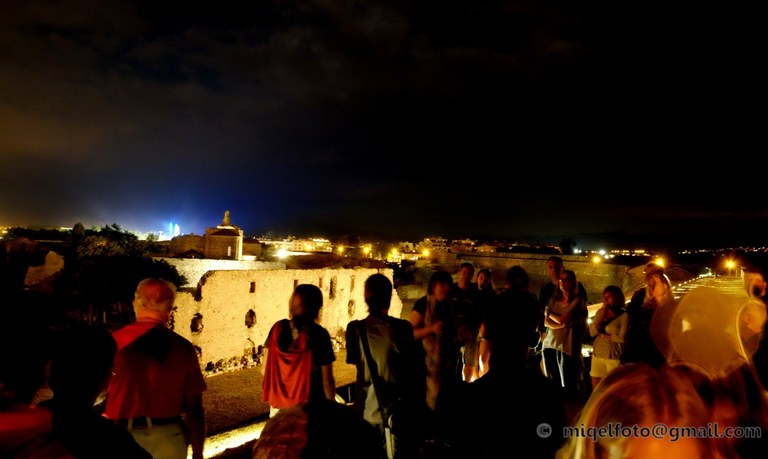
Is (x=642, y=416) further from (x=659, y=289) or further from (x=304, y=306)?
(x=659, y=289)

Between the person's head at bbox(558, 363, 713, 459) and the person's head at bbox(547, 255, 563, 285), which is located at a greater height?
the person's head at bbox(547, 255, 563, 285)

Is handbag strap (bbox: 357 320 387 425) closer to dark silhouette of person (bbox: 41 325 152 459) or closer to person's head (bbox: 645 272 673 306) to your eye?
dark silhouette of person (bbox: 41 325 152 459)

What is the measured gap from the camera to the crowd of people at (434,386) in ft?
5.96

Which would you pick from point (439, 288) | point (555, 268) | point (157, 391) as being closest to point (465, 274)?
point (555, 268)

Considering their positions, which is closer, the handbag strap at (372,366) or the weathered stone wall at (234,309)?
the handbag strap at (372,366)

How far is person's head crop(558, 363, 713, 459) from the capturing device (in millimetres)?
1758

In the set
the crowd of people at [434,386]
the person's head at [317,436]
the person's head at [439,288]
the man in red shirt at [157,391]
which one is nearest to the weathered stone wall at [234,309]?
the crowd of people at [434,386]

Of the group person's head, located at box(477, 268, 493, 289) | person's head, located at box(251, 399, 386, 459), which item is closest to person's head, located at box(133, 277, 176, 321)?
person's head, located at box(251, 399, 386, 459)

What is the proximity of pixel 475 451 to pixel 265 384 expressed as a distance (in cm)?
241

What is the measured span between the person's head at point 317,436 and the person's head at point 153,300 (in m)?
2.43

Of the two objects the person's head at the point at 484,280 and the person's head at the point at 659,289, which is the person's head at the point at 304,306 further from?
the person's head at the point at 659,289

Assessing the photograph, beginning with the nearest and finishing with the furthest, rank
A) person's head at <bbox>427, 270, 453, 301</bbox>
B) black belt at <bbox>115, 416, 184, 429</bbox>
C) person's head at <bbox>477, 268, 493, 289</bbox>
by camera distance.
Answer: black belt at <bbox>115, 416, 184, 429</bbox>
person's head at <bbox>427, 270, 453, 301</bbox>
person's head at <bbox>477, 268, 493, 289</bbox>

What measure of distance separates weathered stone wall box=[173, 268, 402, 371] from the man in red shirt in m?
10.7

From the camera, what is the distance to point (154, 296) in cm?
336
